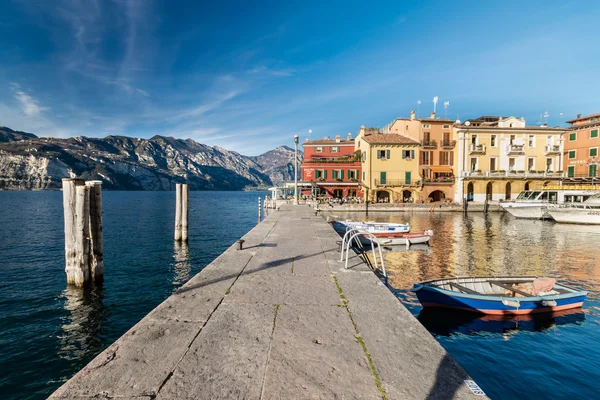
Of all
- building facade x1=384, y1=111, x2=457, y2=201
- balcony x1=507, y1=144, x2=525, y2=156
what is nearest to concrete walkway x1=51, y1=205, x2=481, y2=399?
building facade x1=384, y1=111, x2=457, y2=201

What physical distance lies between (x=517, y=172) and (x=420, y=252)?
4177 centimetres

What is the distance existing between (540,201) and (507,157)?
436 inches

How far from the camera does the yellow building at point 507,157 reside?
4853 cm

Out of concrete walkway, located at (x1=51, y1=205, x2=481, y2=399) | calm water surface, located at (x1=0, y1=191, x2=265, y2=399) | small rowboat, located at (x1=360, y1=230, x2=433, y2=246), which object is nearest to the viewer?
concrete walkway, located at (x1=51, y1=205, x2=481, y2=399)

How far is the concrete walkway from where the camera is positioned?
3084 millimetres

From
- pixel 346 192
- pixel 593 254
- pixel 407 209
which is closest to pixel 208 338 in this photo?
pixel 593 254

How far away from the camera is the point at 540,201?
135 ft

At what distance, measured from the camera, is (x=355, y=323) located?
4754 mm

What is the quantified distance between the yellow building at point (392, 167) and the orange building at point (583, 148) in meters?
26.1

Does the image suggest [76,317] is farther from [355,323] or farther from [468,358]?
[468,358]

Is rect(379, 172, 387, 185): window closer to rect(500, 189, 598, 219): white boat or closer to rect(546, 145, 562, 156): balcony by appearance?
rect(500, 189, 598, 219): white boat

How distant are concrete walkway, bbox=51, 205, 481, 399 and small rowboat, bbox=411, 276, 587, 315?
176 inches

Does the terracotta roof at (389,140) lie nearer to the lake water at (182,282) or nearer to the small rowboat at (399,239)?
the small rowboat at (399,239)

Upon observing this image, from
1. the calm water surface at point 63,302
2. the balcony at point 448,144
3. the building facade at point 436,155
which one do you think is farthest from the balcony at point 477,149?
the calm water surface at point 63,302
